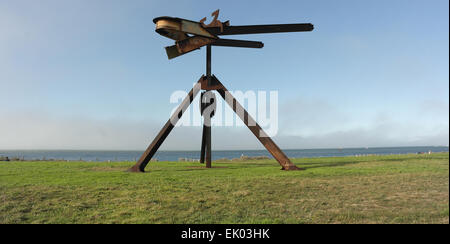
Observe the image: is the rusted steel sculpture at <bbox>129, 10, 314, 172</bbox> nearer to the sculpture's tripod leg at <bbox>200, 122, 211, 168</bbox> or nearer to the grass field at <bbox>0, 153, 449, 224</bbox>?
the sculpture's tripod leg at <bbox>200, 122, 211, 168</bbox>

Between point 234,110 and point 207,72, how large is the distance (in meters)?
2.67

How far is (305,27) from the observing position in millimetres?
12945

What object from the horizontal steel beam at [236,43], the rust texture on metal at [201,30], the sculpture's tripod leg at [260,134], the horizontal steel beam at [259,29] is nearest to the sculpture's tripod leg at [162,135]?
the sculpture's tripod leg at [260,134]

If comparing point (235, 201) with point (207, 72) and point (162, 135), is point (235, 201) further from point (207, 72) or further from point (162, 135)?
point (207, 72)

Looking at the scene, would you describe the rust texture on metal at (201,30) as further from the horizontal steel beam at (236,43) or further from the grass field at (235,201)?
the grass field at (235,201)

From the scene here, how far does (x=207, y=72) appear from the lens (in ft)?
48.9

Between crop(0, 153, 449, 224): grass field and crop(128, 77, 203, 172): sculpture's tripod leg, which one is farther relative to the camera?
crop(128, 77, 203, 172): sculpture's tripod leg

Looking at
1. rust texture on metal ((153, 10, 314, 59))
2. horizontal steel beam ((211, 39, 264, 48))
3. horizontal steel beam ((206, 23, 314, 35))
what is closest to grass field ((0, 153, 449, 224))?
rust texture on metal ((153, 10, 314, 59))

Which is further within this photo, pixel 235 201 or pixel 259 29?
pixel 259 29

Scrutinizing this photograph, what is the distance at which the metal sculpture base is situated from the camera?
522 inches

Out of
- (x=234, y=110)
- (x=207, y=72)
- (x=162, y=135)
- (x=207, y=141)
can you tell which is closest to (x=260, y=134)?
(x=234, y=110)

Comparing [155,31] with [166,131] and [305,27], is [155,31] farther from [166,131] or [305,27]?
[305,27]

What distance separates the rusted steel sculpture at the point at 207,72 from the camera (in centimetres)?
1293
